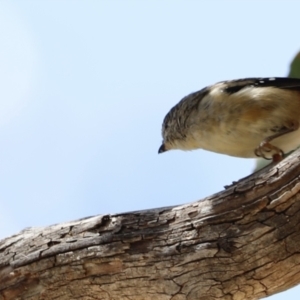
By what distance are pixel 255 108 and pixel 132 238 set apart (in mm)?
1673

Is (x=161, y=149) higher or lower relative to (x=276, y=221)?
higher

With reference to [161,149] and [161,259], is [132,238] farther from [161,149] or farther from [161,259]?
[161,149]

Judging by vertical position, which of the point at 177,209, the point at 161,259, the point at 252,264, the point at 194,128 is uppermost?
the point at 194,128

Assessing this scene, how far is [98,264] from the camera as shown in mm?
3865

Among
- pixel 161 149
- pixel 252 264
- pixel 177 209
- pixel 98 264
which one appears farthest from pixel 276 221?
pixel 161 149

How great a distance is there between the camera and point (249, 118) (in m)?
4.88

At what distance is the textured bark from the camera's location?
356 centimetres

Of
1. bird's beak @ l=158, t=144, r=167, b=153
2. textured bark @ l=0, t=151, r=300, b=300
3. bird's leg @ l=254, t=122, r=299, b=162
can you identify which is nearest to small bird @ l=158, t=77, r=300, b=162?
bird's leg @ l=254, t=122, r=299, b=162

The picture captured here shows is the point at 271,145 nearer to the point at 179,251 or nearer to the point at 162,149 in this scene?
the point at 179,251

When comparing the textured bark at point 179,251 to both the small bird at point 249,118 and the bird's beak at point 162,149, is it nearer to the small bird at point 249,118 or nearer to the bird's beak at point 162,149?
the small bird at point 249,118

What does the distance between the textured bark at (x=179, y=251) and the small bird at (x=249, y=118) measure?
1.04m

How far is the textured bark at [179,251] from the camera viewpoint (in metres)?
3.56

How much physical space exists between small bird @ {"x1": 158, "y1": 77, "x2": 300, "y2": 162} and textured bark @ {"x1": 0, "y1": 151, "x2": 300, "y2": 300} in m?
1.04

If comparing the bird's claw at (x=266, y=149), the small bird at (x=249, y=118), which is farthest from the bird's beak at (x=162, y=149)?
the bird's claw at (x=266, y=149)
